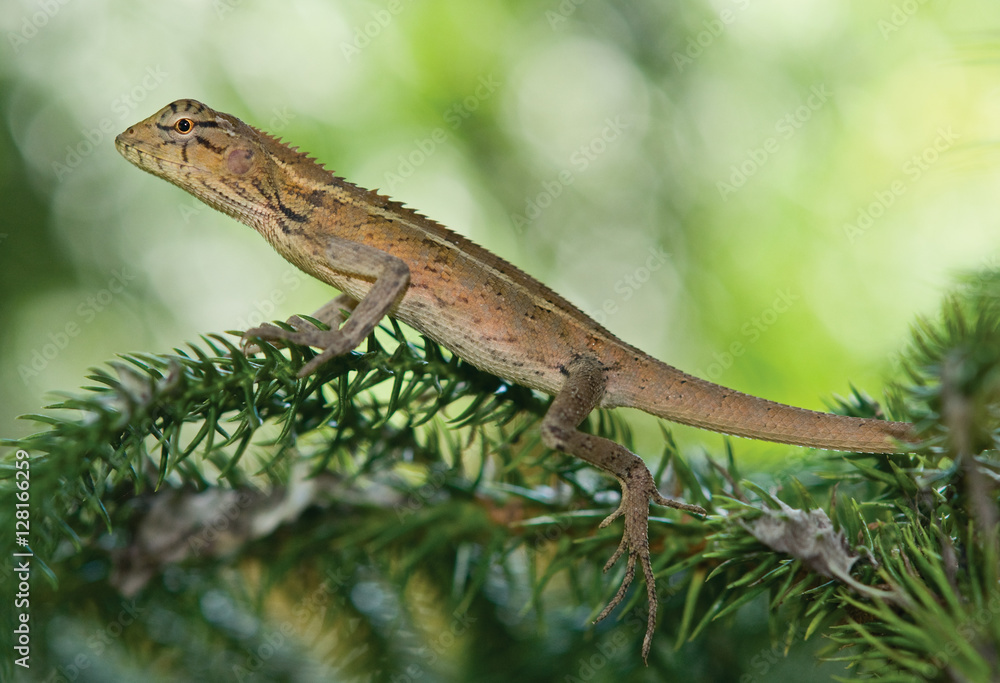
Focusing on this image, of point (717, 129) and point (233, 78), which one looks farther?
point (717, 129)

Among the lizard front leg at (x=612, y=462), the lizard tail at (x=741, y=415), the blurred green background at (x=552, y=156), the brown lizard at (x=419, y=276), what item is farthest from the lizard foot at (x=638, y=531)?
the blurred green background at (x=552, y=156)

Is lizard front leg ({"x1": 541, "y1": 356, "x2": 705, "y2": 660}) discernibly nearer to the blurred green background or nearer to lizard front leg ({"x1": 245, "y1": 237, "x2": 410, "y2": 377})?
lizard front leg ({"x1": 245, "y1": 237, "x2": 410, "y2": 377})

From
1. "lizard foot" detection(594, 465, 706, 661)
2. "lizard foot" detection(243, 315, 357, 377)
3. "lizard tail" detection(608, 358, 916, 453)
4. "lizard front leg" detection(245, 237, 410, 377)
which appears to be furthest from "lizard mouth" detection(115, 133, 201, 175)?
"lizard foot" detection(594, 465, 706, 661)

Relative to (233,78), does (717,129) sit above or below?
above

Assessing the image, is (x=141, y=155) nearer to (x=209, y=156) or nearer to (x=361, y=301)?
(x=209, y=156)

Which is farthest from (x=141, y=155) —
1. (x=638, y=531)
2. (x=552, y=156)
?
(x=552, y=156)

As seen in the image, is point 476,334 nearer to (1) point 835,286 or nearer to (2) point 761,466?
(2) point 761,466

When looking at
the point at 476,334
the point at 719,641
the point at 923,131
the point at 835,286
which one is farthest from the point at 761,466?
the point at 923,131
